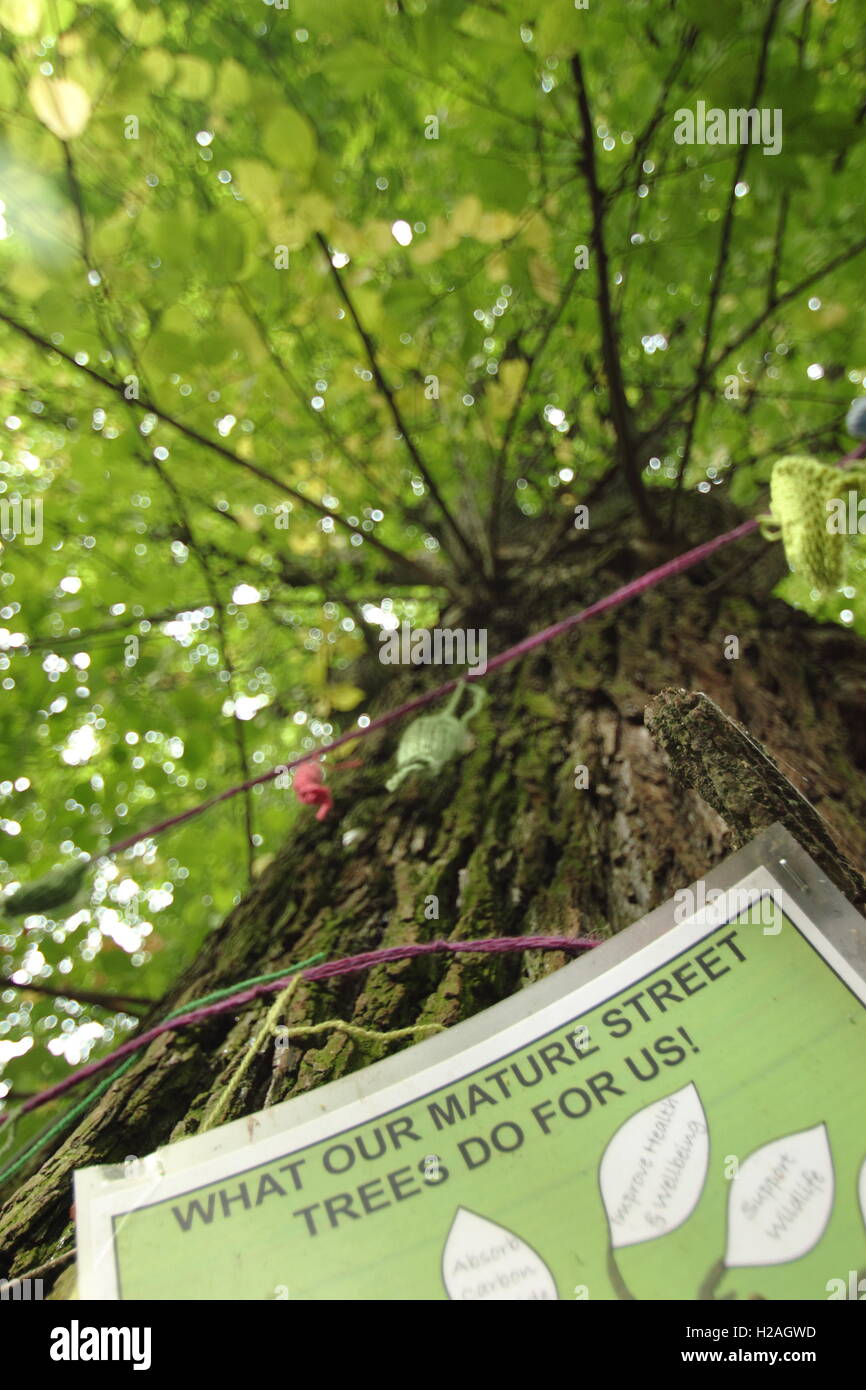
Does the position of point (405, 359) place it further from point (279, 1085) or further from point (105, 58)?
point (279, 1085)

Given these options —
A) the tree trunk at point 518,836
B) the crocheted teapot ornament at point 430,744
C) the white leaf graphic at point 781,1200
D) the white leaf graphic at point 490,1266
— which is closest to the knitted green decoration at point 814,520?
the tree trunk at point 518,836

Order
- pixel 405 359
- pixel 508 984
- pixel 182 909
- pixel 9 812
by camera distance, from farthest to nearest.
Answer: pixel 182 909
pixel 9 812
pixel 405 359
pixel 508 984

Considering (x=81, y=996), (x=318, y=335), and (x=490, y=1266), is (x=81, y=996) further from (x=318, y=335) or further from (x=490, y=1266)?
(x=318, y=335)

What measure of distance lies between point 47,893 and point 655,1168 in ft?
4.30

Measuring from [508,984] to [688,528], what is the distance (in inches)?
74.3

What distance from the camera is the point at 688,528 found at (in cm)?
243

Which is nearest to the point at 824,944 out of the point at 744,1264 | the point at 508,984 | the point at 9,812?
the point at 744,1264

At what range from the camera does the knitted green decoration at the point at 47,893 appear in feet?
4.70

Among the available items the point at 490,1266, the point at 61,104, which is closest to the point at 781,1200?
the point at 490,1266

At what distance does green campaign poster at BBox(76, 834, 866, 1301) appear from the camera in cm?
59

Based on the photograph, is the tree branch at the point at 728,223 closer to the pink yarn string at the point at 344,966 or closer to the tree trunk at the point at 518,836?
the tree trunk at the point at 518,836

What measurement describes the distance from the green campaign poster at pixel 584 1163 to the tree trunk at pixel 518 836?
252mm

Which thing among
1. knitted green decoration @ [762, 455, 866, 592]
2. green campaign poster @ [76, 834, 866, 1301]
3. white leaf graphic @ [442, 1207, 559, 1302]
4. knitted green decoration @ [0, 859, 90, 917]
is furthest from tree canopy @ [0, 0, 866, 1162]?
white leaf graphic @ [442, 1207, 559, 1302]

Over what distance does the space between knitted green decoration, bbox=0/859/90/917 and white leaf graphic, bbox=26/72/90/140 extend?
1.37m
